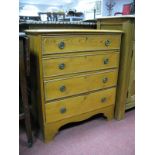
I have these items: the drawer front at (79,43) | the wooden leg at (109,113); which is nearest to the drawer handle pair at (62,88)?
the drawer front at (79,43)

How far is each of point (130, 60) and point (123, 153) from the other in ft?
2.90

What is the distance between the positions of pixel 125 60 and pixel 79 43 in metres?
0.57

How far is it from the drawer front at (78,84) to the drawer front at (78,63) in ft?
0.21

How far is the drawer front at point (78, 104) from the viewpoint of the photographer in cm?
145

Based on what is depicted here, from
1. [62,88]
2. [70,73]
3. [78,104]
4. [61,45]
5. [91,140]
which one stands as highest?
[61,45]

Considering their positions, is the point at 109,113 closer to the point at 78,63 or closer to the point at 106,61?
the point at 106,61

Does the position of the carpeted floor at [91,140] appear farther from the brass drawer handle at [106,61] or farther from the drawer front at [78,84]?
the brass drawer handle at [106,61]

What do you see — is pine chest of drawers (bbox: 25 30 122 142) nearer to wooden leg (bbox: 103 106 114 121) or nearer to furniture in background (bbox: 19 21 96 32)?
wooden leg (bbox: 103 106 114 121)

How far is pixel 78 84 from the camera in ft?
4.98

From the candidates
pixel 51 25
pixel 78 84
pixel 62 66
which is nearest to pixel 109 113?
pixel 78 84
